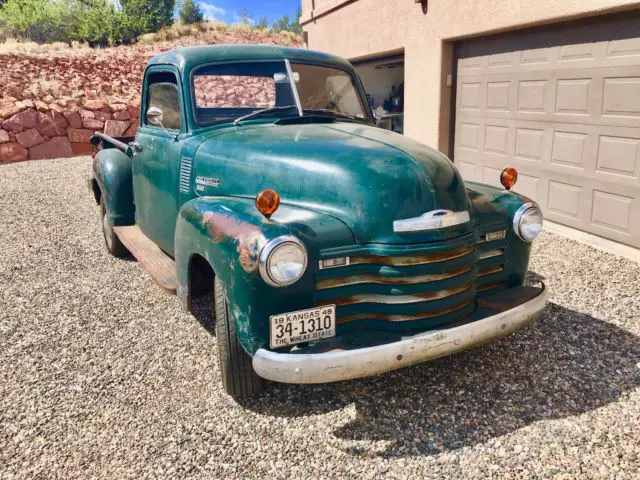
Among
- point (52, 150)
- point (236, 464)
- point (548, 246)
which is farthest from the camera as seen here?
point (52, 150)

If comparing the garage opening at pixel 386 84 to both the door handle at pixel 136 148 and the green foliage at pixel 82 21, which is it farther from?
the green foliage at pixel 82 21

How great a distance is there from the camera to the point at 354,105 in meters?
4.27

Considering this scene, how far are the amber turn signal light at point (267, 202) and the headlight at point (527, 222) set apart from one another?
151cm

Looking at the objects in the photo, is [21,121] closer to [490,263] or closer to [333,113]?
[333,113]

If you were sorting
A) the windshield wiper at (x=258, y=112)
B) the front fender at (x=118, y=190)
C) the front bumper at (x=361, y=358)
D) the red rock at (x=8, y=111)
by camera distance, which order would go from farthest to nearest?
the red rock at (x=8, y=111) < the front fender at (x=118, y=190) < the windshield wiper at (x=258, y=112) < the front bumper at (x=361, y=358)

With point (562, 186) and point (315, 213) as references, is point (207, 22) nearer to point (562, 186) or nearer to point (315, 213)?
point (562, 186)

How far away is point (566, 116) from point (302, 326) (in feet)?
15.4

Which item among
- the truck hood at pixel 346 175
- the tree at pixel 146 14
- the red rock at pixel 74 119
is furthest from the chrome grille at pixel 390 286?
the tree at pixel 146 14

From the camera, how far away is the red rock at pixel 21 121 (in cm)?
1212

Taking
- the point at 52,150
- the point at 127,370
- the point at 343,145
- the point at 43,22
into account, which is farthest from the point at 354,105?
the point at 43,22

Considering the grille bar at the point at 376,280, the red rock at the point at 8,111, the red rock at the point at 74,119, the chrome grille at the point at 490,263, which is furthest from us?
the red rock at the point at 74,119

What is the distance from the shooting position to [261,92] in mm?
3994

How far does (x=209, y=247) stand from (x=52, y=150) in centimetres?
1182

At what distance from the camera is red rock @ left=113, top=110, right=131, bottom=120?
1345 centimetres
